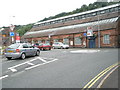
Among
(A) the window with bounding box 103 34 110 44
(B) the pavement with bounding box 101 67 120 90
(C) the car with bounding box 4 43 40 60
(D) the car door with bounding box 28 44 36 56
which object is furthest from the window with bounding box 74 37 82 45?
(B) the pavement with bounding box 101 67 120 90

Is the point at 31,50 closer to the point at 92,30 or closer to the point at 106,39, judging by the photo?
the point at 106,39

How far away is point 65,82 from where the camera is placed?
576 cm

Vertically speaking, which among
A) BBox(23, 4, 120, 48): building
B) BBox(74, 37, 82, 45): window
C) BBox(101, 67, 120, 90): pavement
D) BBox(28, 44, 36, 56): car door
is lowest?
BBox(101, 67, 120, 90): pavement

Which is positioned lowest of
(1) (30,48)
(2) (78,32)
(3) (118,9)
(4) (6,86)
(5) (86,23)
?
(4) (6,86)

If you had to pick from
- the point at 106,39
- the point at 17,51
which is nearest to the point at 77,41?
the point at 106,39

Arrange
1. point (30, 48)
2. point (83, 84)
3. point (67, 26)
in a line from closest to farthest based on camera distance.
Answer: point (83, 84) → point (30, 48) → point (67, 26)

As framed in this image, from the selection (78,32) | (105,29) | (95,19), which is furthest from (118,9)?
(78,32)

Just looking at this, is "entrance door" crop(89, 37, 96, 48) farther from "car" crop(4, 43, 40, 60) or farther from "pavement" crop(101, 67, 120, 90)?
"pavement" crop(101, 67, 120, 90)

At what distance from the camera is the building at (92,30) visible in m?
33.6

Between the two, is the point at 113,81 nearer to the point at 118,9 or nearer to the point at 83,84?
the point at 83,84

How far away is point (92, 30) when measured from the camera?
122 feet

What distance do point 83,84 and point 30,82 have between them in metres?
2.35

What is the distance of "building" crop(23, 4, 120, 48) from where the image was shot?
110ft

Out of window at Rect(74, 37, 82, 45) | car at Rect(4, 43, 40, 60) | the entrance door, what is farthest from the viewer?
window at Rect(74, 37, 82, 45)
